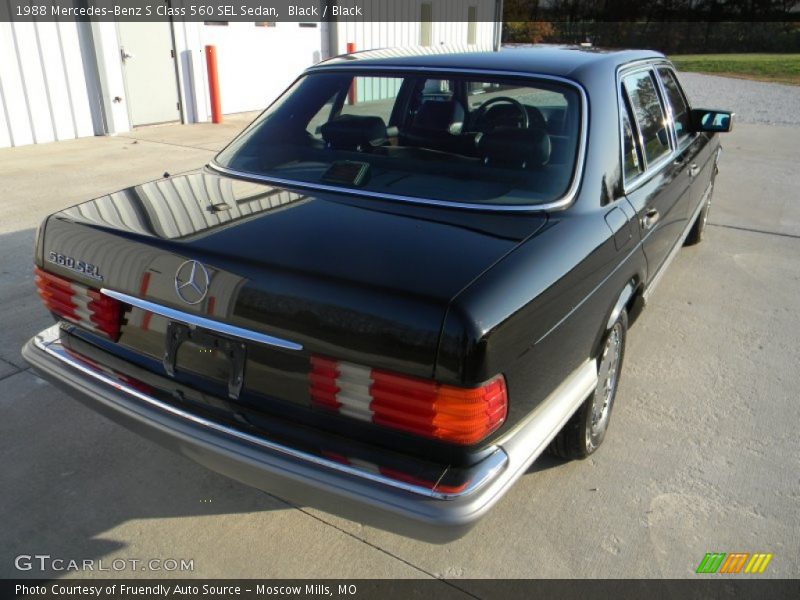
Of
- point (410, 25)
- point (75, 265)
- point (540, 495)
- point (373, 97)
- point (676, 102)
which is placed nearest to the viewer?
point (75, 265)

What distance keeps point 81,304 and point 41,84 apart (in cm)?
827

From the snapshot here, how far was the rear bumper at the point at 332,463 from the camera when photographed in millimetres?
1841

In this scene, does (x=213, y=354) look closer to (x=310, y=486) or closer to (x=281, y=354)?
(x=281, y=354)

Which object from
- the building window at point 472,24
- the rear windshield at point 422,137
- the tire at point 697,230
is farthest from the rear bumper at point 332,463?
the building window at point 472,24

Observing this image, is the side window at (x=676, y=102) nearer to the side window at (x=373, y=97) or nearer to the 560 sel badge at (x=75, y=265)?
the side window at (x=373, y=97)

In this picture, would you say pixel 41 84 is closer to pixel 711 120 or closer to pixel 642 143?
pixel 711 120

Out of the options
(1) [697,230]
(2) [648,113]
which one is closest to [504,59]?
(2) [648,113]

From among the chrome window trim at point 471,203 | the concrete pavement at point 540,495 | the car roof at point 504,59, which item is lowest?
the concrete pavement at point 540,495

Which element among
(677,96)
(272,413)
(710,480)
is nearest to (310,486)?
(272,413)

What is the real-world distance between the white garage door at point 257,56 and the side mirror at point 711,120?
30.0 feet

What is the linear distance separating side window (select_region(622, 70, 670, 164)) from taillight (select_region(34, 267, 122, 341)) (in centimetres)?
241

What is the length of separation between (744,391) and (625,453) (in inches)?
38.7

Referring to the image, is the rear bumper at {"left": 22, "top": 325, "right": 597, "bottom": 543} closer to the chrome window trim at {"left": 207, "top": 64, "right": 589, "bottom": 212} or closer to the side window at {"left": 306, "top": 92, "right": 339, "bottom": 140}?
the chrome window trim at {"left": 207, "top": 64, "right": 589, "bottom": 212}

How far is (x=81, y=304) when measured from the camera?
A: 7.98 ft
